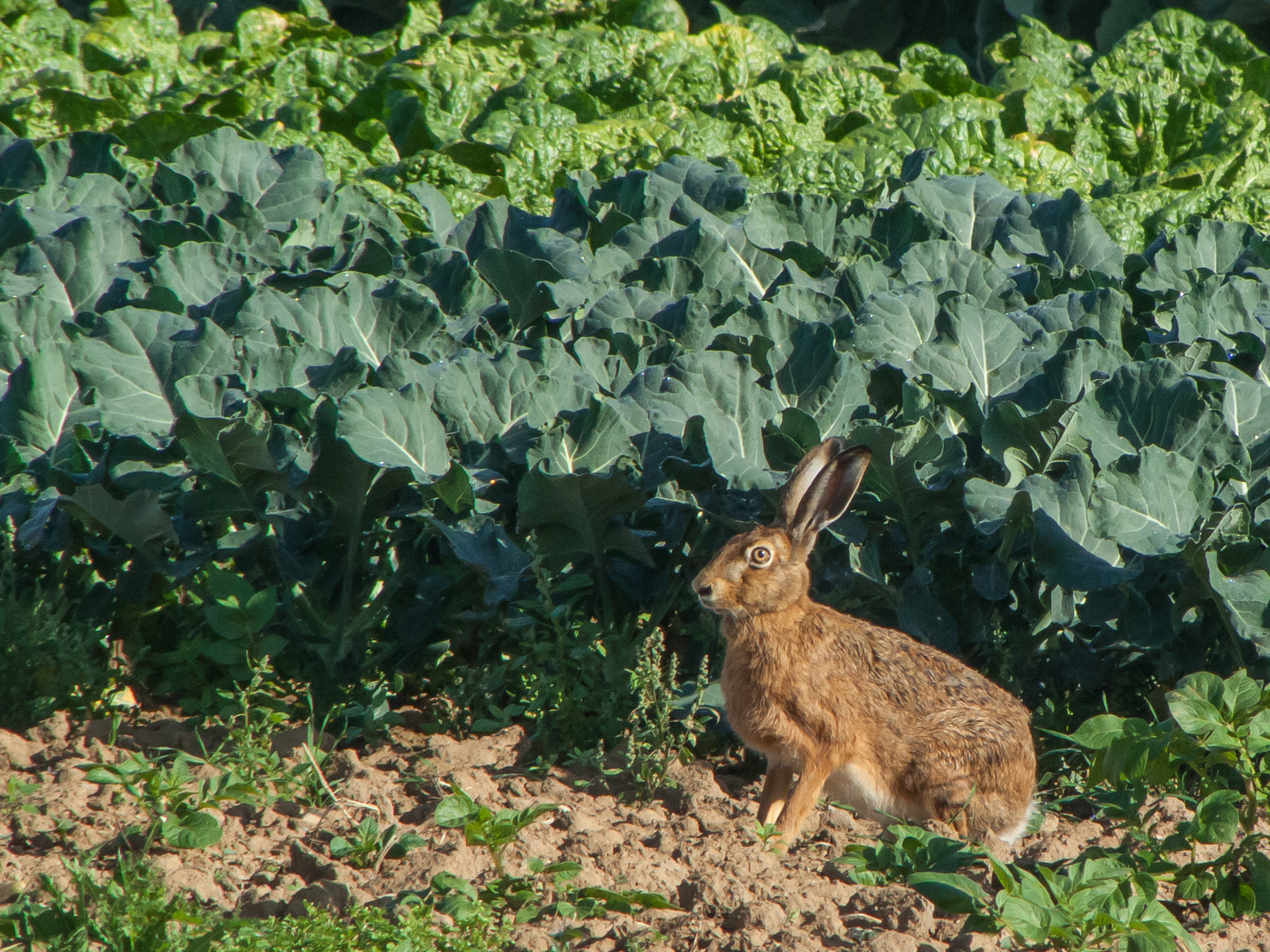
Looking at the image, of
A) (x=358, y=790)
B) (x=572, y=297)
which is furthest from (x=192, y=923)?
(x=572, y=297)

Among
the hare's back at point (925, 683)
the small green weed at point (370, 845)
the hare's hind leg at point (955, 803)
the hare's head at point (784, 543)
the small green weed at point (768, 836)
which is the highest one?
the hare's head at point (784, 543)

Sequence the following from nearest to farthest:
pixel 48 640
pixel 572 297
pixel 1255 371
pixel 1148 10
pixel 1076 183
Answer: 1. pixel 48 640
2. pixel 1255 371
3. pixel 572 297
4. pixel 1076 183
5. pixel 1148 10

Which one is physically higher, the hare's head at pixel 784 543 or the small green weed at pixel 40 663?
the hare's head at pixel 784 543

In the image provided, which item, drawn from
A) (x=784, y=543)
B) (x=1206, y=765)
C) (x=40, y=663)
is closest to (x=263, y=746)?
(x=40, y=663)

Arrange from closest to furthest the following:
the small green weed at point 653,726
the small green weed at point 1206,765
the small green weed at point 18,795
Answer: the small green weed at point 1206,765, the small green weed at point 18,795, the small green weed at point 653,726

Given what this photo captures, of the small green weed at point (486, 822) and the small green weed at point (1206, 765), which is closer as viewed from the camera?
the small green weed at point (1206, 765)

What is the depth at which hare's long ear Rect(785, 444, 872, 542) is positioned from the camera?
11.7 ft

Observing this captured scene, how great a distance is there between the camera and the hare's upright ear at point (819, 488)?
11.8 feet

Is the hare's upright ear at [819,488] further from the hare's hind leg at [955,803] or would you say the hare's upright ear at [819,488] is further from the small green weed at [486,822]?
the small green weed at [486,822]

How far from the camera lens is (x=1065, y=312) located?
16.2 feet

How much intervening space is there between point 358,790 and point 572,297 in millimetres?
2156

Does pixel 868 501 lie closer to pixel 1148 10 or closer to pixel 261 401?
pixel 261 401

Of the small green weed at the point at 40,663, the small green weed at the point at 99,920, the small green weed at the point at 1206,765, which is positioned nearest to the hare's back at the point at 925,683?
the small green weed at the point at 1206,765

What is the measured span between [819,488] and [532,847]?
1.23m
